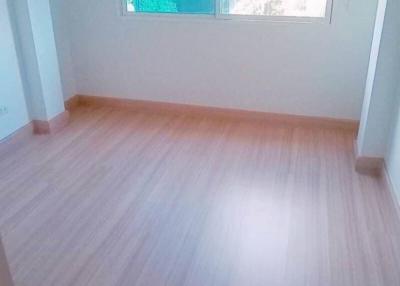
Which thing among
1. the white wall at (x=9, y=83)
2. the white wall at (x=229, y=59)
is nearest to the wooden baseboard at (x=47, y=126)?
the white wall at (x=9, y=83)

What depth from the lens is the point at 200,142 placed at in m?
3.17

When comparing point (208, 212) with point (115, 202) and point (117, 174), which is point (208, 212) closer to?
point (115, 202)

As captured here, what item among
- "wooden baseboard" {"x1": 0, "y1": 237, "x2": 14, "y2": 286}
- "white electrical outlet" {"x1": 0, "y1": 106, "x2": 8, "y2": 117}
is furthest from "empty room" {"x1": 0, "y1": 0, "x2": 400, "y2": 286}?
"wooden baseboard" {"x1": 0, "y1": 237, "x2": 14, "y2": 286}

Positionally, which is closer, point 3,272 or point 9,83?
point 3,272

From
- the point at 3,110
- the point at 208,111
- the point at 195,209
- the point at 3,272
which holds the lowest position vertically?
the point at 195,209

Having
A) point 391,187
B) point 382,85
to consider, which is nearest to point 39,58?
point 382,85

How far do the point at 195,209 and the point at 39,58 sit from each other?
68.0 inches

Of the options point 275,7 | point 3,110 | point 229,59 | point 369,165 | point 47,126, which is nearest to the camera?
point 369,165

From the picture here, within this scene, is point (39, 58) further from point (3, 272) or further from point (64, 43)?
point (3, 272)

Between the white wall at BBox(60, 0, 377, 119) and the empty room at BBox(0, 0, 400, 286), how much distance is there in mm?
12

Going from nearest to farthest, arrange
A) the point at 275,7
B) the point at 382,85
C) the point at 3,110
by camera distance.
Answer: the point at 382,85 < the point at 3,110 < the point at 275,7

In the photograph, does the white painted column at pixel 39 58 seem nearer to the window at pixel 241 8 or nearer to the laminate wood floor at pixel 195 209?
the laminate wood floor at pixel 195 209

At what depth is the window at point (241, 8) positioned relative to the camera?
10.2ft

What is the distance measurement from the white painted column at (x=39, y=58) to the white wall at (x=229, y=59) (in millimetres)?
503
